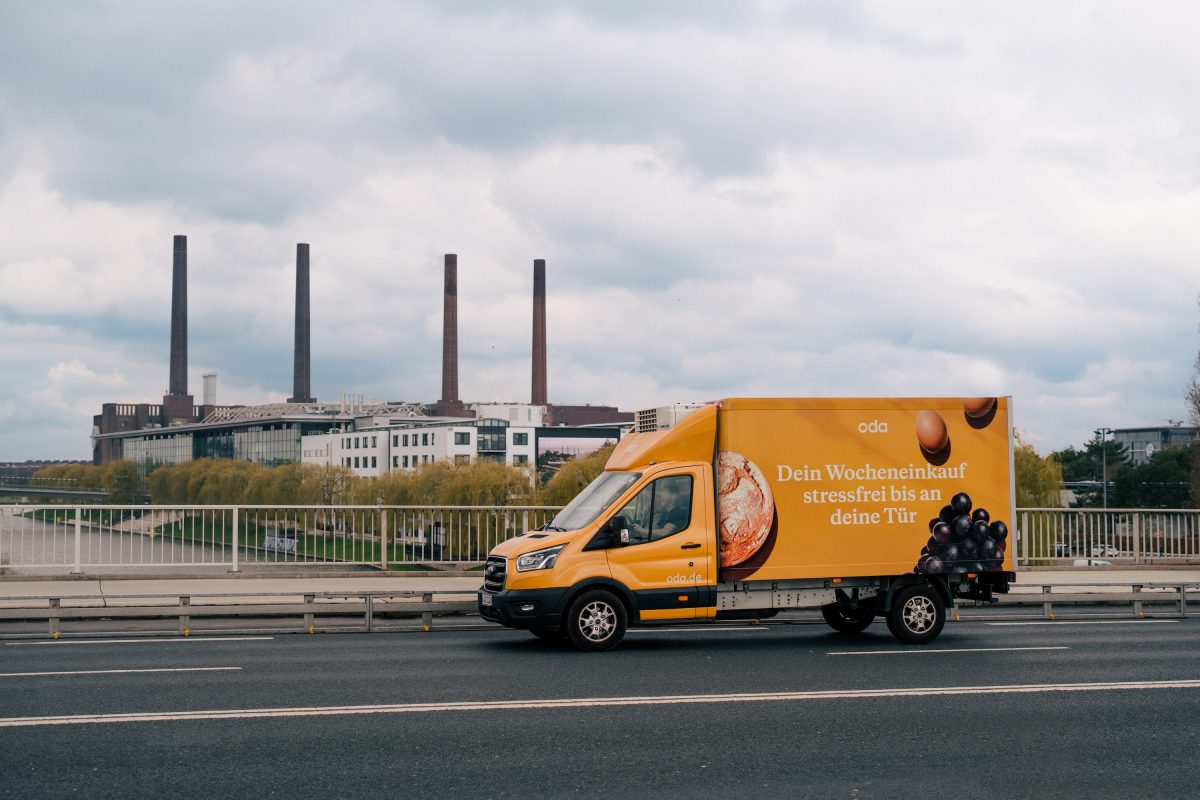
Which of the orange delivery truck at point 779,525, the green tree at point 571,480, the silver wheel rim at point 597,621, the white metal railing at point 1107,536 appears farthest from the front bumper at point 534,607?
the green tree at point 571,480

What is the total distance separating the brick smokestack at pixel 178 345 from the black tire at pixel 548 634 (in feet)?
365

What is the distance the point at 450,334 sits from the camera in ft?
372

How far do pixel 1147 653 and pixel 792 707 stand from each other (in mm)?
6108

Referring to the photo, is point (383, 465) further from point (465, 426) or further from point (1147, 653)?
point (1147, 653)

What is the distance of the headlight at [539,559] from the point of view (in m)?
12.9

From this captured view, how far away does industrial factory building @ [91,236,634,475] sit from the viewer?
383 ft

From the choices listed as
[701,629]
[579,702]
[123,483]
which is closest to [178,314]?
[123,483]

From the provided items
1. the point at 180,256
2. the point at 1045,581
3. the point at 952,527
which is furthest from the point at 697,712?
the point at 180,256

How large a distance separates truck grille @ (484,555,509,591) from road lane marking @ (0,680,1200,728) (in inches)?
139

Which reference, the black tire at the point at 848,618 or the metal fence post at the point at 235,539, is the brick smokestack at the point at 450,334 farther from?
the black tire at the point at 848,618

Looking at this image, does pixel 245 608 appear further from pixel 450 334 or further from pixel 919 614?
pixel 450 334

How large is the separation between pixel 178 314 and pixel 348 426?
91.3ft

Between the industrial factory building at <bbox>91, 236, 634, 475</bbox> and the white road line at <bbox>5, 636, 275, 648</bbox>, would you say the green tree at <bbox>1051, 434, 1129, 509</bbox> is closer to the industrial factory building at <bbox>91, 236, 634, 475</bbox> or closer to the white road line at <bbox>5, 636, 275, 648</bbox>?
the industrial factory building at <bbox>91, 236, 634, 475</bbox>

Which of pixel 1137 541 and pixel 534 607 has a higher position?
pixel 1137 541
